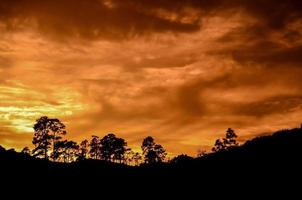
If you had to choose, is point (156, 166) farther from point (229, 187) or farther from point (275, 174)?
point (275, 174)

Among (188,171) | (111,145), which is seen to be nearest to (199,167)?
(188,171)

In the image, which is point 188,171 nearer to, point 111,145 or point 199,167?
point 199,167

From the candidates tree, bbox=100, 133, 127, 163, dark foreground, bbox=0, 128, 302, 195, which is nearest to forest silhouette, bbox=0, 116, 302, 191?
dark foreground, bbox=0, 128, 302, 195

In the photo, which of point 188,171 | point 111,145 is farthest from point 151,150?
point 188,171

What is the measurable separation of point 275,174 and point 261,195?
94.0 inches

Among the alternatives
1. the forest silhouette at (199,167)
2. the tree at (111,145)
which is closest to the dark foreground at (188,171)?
the forest silhouette at (199,167)

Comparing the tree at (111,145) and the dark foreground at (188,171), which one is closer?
the dark foreground at (188,171)

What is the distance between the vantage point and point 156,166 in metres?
38.1

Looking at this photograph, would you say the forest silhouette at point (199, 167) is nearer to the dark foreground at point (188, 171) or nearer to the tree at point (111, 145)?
the dark foreground at point (188, 171)

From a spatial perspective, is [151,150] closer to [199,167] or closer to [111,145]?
[111,145]

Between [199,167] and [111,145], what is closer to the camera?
[199,167]

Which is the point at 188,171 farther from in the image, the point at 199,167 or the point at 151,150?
the point at 151,150

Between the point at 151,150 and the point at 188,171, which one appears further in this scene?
the point at 151,150

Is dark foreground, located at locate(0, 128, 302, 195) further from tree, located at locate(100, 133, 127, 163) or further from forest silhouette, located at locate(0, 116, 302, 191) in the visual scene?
tree, located at locate(100, 133, 127, 163)
